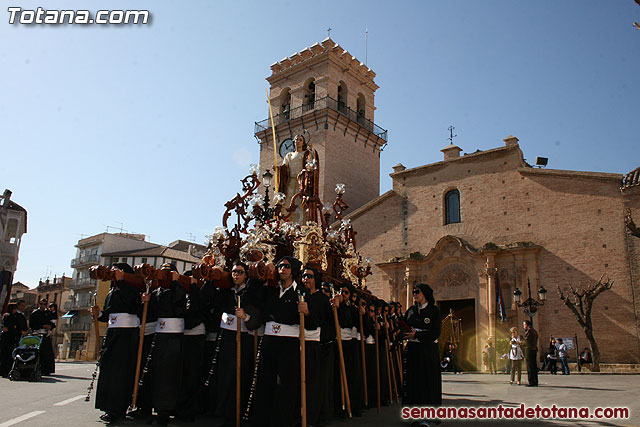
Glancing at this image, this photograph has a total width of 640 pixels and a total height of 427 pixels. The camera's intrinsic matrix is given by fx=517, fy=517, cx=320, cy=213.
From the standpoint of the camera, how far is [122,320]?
7.18 metres

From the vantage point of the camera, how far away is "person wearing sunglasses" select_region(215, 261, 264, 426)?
6559mm

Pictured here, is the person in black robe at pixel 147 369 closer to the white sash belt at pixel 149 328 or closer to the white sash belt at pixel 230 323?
the white sash belt at pixel 149 328

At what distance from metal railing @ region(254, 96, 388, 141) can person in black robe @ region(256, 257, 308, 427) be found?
27.5 metres

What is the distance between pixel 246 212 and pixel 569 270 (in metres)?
17.1

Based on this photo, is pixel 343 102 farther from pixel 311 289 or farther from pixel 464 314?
pixel 311 289

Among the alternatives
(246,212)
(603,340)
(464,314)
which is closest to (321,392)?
(246,212)

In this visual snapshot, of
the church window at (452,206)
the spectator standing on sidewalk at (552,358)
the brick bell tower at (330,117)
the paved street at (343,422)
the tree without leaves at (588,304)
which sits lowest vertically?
the paved street at (343,422)

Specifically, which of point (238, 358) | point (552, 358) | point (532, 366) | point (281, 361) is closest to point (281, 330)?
point (281, 361)

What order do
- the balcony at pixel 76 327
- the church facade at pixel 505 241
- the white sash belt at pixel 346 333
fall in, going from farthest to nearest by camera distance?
1. the balcony at pixel 76 327
2. the church facade at pixel 505 241
3. the white sash belt at pixel 346 333

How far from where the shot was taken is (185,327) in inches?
287

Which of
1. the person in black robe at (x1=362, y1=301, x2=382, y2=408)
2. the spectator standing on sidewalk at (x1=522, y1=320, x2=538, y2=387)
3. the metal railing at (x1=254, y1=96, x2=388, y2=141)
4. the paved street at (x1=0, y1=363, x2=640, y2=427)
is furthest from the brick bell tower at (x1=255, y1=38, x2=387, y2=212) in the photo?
the person in black robe at (x1=362, y1=301, x2=382, y2=408)

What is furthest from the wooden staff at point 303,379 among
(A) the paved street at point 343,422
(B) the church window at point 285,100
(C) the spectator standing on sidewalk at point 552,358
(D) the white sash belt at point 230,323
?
(B) the church window at point 285,100

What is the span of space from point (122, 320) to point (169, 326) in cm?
70

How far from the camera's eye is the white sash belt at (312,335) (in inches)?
255
